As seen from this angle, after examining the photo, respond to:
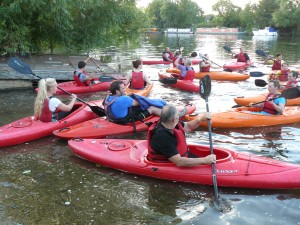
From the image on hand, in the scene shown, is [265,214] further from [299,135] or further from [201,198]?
[299,135]

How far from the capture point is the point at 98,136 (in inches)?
268

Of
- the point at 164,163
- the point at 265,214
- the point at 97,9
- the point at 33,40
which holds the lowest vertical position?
the point at 265,214

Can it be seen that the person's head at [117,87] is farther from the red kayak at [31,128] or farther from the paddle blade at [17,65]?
the paddle blade at [17,65]

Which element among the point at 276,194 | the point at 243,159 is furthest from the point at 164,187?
the point at 276,194

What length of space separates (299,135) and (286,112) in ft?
2.56

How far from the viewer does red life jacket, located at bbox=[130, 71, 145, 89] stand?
9711mm

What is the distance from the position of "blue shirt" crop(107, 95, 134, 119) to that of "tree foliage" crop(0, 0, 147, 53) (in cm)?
635

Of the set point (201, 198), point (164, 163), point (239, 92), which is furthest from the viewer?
point (239, 92)

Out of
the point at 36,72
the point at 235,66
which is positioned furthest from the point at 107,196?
the point at 235,66

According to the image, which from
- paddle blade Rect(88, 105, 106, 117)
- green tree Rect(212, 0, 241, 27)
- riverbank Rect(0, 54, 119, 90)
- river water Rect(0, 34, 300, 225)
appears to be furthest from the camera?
green tree Rect(212, 0, 241, 27)

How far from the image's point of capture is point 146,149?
5.54m

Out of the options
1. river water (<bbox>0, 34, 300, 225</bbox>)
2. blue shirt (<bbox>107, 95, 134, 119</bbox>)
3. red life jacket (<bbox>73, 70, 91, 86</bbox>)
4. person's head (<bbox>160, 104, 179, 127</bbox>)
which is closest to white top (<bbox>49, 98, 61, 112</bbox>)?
river water (<bbox>0, 34, 300, 225</bbox>)

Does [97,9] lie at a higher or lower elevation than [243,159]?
higher

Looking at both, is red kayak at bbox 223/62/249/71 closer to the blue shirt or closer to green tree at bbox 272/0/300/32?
the blue shirt
